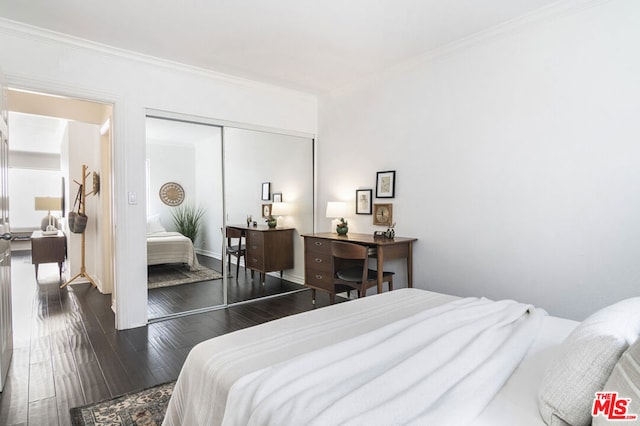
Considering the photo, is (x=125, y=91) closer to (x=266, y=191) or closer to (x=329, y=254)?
(x=266, y=191)

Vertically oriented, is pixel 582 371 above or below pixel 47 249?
above

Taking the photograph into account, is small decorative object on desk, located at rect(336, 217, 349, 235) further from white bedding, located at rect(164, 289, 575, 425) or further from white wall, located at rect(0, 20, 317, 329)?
white bedding, located at rect(164, 289, 575, 425)

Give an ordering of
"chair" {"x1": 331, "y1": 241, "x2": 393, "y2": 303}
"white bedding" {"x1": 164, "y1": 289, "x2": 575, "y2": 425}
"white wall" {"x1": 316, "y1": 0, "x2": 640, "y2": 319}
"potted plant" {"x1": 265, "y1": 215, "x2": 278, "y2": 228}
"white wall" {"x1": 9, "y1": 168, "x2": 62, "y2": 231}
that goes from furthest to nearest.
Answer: "white wall" {"x1": 9, "y1": 168, "x2": 62, "y2": 231}, "potted plant" {"x1": 265, "y1": 215, "x2": 278, "y2": 228}, "chair" {"x1": 331, "y1": 241, "x2": 393, "y2": 303}, "white wall" {"x1": 316, "y1": 0, "x2": 640, "y2": 319}, "white bedding" {"x1": 164, "y1": 289, "x2": 575, "y2": 425}

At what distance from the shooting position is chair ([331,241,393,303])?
3225mm

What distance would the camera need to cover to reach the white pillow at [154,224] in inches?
141

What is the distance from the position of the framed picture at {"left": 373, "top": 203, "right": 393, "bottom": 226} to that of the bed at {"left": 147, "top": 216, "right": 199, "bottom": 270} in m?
2.15

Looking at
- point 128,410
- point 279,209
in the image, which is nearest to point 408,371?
point 128,410

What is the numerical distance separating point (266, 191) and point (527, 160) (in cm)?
293

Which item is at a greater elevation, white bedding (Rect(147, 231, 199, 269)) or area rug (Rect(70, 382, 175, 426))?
white bedding (Rect(147, 231, 199, 269))

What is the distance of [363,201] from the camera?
13.6 ft

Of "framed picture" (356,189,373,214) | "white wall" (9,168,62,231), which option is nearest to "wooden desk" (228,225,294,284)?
"framed picture" (356,189,373,214)

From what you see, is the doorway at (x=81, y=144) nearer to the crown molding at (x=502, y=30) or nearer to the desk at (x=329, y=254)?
the desk at (x=329, y=254)

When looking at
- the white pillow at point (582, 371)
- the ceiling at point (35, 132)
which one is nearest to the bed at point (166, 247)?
the ceiling at point (35, 132)

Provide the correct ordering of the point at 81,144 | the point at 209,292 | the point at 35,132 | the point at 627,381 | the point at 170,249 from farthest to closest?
the point at 35,132
the point at 81,144
the point at 209,292
the point at 170,249
the point at 627,381
